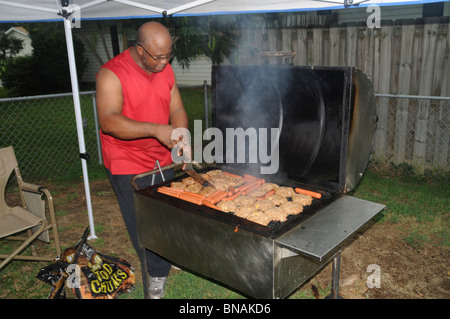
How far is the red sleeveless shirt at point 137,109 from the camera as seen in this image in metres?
3.03

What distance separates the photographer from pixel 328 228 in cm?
235

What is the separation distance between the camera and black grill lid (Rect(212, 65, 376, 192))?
2691 millimetres

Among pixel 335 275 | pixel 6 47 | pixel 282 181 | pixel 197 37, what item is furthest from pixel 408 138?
pixel 6 47

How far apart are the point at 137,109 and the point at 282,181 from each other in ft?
4.54

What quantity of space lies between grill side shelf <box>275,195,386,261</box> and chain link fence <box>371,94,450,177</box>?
3.99 metres

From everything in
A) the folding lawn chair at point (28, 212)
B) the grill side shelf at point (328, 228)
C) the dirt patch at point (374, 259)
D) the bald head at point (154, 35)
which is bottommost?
the dirt patch at point (374, 259)

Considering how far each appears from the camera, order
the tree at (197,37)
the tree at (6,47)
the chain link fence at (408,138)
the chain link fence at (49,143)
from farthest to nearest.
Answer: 1. the tree at (6,47)
2. the chain link fence at (49,143)
3. the chain link fence at (408,138)
4. the tree at (197,37)

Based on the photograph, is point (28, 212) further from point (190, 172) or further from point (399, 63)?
point (399, 63)

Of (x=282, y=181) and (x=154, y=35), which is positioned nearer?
(x=154, y=35)

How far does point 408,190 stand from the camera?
19.7 feet

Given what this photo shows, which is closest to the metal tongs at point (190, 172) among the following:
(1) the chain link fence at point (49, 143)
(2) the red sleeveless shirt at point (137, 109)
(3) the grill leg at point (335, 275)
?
(2) the red sleeveless shirt at point (137, 109)

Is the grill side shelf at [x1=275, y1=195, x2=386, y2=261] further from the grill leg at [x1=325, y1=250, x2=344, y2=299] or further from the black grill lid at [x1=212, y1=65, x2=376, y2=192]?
the grill leg at [x1=325, y1=250, x2=344, y2=299]

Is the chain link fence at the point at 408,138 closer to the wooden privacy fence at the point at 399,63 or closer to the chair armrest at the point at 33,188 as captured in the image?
the wooden privacy fence at the point at 399,63
